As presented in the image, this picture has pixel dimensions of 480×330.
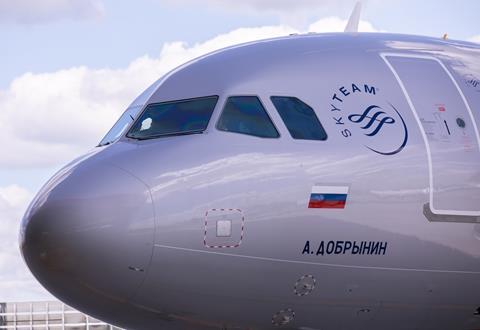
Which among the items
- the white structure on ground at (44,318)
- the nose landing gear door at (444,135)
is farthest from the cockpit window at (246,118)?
the white structure on ground at (44,318)

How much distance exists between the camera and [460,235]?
1463 cm

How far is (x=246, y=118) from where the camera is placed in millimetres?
14188

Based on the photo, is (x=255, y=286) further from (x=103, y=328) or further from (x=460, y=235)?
(x=103, y=328)

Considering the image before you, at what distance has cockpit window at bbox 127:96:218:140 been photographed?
14.1 metres

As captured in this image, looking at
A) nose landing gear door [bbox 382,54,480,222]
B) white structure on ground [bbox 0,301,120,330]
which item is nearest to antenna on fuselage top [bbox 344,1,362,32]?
nose landing gear door [bbox 382,54,480,222]

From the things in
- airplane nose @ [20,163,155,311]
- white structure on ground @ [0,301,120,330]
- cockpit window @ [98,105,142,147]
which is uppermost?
cockpit window @ [98,105,142,147]

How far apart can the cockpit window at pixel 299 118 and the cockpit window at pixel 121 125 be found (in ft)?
5.63

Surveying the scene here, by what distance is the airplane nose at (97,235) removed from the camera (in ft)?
43.3

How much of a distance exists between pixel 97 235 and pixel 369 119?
3410mm

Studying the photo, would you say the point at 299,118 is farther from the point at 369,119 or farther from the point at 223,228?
the point at 223,228

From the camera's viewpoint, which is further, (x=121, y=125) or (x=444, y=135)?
(x=121, y=125)

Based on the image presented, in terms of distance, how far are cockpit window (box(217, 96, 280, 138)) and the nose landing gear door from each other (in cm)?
179

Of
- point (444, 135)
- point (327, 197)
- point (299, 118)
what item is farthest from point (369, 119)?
point (327, 197)

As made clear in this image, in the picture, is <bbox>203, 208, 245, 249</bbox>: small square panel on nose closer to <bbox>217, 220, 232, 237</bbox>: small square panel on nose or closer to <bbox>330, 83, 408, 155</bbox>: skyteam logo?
<bbox>217, 220, 232, 237</bbox>: small square panel on nose
